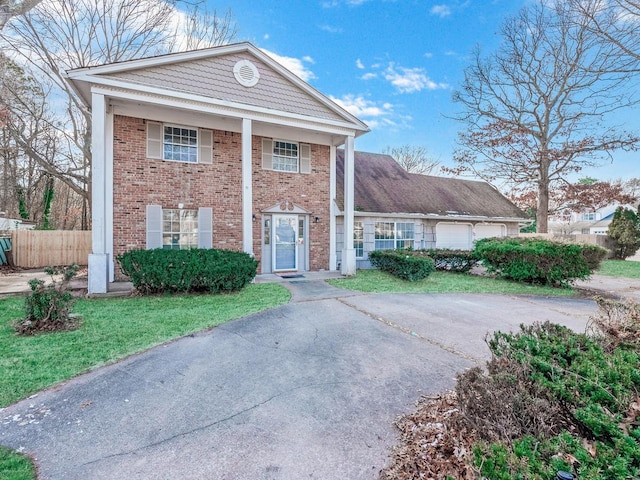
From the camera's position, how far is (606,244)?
75.3ft

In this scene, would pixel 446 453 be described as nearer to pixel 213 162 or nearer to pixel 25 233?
pixel 213 162

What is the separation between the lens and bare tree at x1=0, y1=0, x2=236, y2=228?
15125 millimetres

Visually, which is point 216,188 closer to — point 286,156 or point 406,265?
point 286,156

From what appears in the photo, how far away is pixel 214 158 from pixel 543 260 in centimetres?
1163

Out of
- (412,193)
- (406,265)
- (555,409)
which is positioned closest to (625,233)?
(412,193)

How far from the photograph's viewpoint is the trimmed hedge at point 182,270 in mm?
7812

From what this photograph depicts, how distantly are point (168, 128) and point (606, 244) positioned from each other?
28.8 metres

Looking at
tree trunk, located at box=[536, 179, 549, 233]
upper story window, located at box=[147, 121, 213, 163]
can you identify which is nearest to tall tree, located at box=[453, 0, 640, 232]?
tree trunk, located at box=[536, 179, 549, 233]

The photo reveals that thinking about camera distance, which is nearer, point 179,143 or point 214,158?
point 179,143

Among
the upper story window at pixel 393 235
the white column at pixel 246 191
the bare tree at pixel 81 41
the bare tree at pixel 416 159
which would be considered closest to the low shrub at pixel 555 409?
the white column at pixel 246 191

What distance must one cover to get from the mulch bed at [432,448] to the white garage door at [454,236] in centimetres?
1350

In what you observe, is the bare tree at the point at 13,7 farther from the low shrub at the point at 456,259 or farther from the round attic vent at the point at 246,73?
the low shrub at the point at 456,259

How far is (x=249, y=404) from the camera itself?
329 cm

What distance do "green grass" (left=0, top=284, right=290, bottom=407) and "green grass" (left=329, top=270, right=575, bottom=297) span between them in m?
2.60
